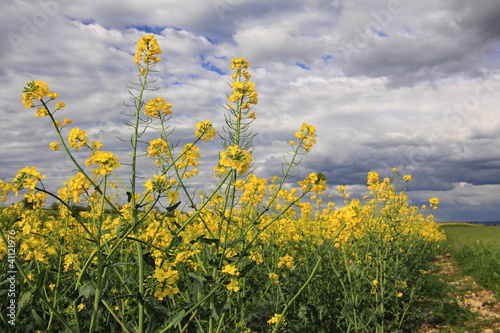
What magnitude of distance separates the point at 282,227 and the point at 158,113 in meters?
2.85

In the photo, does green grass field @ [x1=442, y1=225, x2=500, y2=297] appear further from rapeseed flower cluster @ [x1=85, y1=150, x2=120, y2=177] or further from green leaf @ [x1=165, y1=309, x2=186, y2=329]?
rapeseed flower cluster @ [x1=85, y1=150, x2=120, y2=177]

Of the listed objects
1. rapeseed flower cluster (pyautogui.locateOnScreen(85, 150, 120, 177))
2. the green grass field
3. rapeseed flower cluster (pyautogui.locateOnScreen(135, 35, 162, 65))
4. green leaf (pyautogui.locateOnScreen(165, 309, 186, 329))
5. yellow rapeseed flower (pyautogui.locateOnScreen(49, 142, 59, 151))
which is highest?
rapeseed flower cluster (pyautogui.locateOnScreen(135, 35, 162, 65))

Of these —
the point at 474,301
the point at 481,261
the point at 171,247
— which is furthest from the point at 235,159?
the point at 481,261

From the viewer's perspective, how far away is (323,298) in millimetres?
4660

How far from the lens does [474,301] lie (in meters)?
6.93

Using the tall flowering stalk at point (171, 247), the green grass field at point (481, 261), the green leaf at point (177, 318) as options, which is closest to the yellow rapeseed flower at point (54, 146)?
the tall flowering stalk at point (171, 247)

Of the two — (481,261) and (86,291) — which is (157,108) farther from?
(481,261)

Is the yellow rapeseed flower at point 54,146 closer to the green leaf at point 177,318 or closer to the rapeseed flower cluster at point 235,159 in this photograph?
the rapeseed flower cluster at point 235,159

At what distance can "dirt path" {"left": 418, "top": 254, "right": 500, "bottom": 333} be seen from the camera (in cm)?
572

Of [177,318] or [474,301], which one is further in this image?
[474,301]

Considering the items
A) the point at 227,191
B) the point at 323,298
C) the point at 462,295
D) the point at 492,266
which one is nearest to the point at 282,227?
the point at 323,298

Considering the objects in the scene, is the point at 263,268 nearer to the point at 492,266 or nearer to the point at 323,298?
the point at 323,298

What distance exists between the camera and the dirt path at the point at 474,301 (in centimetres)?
572

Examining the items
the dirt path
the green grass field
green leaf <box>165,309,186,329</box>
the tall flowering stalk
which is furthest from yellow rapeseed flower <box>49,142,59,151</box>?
the green grass field
